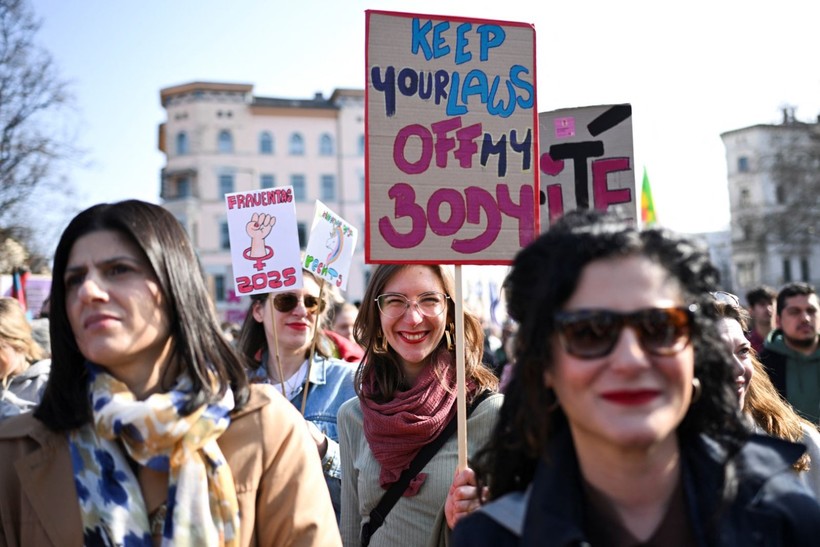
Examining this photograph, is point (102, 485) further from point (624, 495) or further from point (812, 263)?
Result: point (812, 263)

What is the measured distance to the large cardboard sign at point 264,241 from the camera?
493cm

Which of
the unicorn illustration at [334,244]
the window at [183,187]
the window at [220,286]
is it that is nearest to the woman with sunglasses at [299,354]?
the unicorn illustration at [334,244]

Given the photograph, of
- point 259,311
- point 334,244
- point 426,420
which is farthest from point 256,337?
point 426,420

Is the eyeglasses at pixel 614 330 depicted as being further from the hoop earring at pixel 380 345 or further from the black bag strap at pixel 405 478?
the hoop earring at pixel 380 345

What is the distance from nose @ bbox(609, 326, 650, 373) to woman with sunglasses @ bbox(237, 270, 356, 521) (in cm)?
274

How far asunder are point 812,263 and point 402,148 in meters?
74.6

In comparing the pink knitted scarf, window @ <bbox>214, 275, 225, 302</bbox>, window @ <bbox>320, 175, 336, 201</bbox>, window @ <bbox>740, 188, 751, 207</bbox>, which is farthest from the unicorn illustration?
window @ <bbox>740, 188, 751, 207</bbox>

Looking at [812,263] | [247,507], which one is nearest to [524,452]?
[247,507]

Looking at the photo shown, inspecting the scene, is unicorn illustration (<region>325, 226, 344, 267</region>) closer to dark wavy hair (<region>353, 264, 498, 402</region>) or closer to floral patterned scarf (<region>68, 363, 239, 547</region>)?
dark wavy hair (<region>353, 264, 498, 402</region>)

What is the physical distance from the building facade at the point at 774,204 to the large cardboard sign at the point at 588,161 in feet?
114

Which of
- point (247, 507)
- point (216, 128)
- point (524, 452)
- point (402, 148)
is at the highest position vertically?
point (216, 128)

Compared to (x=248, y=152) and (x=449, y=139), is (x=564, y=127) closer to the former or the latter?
(x=449, y=139)

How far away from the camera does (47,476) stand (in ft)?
7.42

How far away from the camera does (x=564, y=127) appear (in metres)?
4.09
